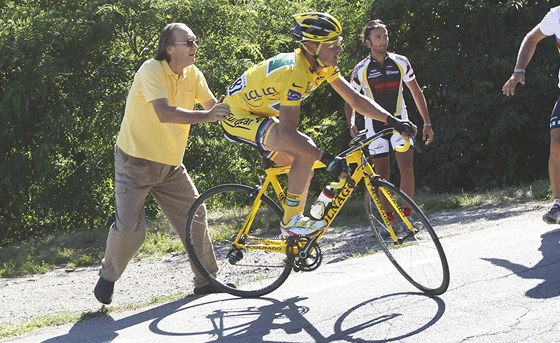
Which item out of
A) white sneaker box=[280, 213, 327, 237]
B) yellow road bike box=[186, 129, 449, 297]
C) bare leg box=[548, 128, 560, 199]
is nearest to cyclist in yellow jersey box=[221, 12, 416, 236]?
white sneaker box=[280, 213, 327, 237]

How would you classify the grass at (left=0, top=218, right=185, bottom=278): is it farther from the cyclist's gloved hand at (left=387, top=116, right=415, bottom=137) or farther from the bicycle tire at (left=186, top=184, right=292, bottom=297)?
the cyclist's gloved hand at (left=387, top=116, right=415, bottom=137)

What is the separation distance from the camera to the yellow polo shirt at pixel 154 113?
6668 mm

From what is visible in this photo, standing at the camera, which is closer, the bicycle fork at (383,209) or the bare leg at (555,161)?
the bicycle fork at (383,209)

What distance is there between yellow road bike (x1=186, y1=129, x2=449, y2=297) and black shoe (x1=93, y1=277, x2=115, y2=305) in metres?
0.64

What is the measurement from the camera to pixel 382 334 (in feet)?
18.9

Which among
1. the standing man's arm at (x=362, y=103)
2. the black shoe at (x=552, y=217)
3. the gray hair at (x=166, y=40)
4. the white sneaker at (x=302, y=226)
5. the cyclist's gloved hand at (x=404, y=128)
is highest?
the gray hair at (x=166, y=40)

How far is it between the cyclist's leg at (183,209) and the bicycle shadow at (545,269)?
2.11 m

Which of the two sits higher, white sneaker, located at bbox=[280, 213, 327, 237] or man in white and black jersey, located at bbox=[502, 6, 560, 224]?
man in white and black jersey, located at bbox=[502, 6, 560, 224]

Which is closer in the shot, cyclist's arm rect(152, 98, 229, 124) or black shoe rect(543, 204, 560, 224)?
cyclist's arm rect(152, 98, 229, 124)

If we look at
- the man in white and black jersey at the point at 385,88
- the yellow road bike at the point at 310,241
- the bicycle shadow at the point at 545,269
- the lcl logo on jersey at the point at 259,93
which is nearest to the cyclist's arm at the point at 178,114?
the lcl logo on jersey at the point at 259,93

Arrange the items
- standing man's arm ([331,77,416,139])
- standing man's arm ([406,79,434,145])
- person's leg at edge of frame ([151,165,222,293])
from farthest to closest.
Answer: standing man's arm ([406,79,434,145])
person's leg at edge of frame ([151,165,222,293])
standing man's arm ([331,77,416,139])

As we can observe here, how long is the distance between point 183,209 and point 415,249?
1803 millimetres

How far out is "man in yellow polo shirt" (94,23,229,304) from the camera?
6.71m

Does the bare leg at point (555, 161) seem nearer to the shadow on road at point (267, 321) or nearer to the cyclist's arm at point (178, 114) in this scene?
the shadow on road at point (267, 321)
